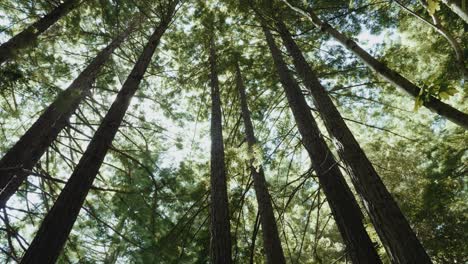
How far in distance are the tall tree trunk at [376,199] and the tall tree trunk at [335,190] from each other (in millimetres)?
260

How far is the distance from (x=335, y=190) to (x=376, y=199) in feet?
3.09

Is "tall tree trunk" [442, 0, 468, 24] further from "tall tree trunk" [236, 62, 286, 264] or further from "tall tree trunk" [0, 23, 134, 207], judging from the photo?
"tall tree trunk" [0, 23, 134, 207]

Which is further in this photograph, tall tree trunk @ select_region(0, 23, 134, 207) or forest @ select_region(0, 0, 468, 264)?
tall tree trunk @ select_region(0, 23, 134, 207)

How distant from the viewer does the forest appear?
120 inches

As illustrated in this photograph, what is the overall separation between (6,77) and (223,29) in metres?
4.74

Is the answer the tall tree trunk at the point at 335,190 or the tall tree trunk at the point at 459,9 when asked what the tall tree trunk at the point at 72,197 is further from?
the tall tree trunk at the point at 459,9

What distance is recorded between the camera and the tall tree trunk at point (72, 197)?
2574mm

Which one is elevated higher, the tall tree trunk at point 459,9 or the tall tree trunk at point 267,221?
the tall tree trunk at point 267,221

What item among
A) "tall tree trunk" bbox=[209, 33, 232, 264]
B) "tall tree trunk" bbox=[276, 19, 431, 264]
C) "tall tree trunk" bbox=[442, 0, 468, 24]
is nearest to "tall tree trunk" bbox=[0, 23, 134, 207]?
"tall tree trunk" bbox=[209, 33, 232, 264]

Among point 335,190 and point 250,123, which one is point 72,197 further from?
point 250,123

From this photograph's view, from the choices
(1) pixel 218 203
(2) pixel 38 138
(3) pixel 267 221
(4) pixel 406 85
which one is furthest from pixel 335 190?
(2) pixel 38 138

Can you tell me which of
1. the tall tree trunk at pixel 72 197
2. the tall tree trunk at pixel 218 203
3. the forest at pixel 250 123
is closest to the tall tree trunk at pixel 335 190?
the forest at pixel 250 123

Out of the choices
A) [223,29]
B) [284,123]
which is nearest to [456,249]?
[284,123]

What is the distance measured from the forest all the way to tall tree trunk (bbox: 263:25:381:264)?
0.02m
